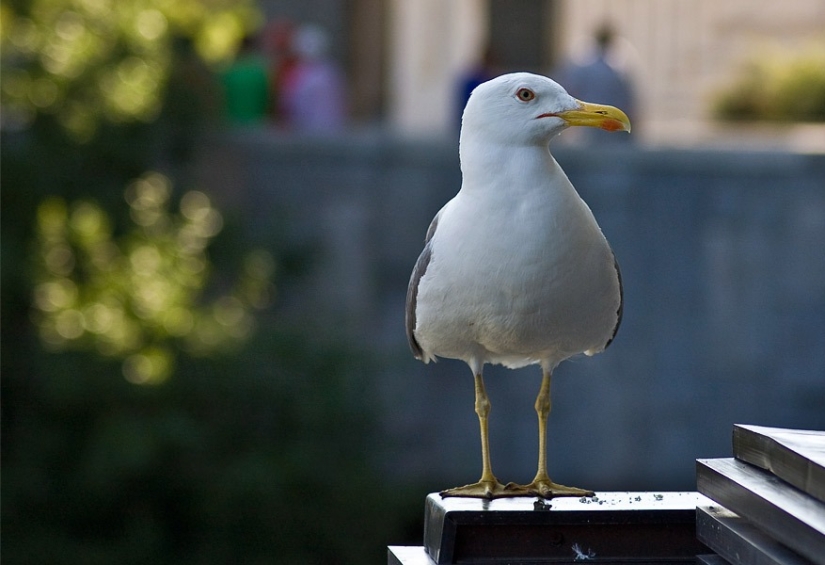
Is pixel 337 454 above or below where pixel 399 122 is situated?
below

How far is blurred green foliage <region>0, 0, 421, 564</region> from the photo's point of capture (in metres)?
9.88

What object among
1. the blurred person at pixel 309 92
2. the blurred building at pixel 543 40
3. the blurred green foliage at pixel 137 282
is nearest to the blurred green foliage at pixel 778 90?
the blurred building at pixel 543 40

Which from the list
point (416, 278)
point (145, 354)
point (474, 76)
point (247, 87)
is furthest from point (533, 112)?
point (247, 87)

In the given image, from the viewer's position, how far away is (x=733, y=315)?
11.0 m

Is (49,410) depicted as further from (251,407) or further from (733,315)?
(733,315)

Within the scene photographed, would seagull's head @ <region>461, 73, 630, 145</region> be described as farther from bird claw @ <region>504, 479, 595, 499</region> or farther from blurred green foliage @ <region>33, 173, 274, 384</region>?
blurred green foliage @ <region>33, 173, 274, 384</region>

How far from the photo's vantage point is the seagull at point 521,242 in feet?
8.93

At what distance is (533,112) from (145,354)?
8.07 metres

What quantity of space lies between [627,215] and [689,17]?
9.01m

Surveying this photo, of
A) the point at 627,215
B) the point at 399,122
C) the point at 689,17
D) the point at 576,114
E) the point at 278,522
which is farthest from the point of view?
the point at 689,17

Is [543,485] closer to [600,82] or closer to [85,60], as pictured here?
[600,82]

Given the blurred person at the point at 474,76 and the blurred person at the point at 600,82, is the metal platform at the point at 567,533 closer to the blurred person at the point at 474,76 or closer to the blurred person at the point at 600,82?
the blurred person at the point at 600,82

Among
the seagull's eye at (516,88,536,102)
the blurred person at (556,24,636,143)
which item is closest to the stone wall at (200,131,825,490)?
the blurred person at (556,24,636,143)

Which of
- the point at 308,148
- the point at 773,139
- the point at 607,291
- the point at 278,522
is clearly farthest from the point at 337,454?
the point at 607,291
